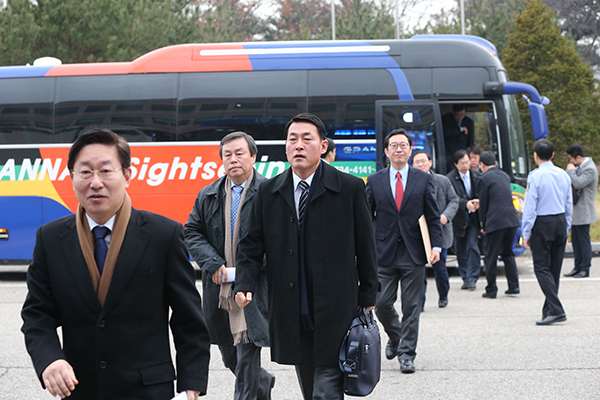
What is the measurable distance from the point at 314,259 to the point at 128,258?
1523 mm

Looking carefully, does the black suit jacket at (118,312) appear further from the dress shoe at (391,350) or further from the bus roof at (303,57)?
the bus roof at (303,57)

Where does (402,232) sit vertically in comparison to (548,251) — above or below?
above

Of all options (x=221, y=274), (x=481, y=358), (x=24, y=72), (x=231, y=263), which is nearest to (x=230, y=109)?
(x=24, y=72)

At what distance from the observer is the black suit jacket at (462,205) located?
35.8ft

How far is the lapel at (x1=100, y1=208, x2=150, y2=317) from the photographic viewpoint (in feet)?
8.95

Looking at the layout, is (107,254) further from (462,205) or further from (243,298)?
(462,205)

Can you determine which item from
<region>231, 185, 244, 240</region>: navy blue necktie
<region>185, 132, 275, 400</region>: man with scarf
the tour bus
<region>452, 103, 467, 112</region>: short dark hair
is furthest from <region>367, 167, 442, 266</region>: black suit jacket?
<region>452, 103, 467, 112</region>: short dark hair

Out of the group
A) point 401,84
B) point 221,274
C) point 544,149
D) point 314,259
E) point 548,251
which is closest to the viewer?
point 314,259

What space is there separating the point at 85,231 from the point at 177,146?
31.6 feet

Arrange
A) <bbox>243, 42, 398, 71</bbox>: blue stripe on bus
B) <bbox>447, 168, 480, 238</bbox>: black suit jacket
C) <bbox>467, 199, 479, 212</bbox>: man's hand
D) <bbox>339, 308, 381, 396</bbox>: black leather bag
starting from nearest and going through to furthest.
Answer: <bbox>339, 308, 381, 396</bbox>: black leather bag
<bbox>467, 199, 479, 212</bbox>: man's hand
<bbox>447, 168, 480, 238</bbox>: black suit jacket
<bbox>243, 42, 398, 71</bbox>: blue stripe on bus

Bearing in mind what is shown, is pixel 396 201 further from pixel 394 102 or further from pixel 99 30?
pixel 99 30

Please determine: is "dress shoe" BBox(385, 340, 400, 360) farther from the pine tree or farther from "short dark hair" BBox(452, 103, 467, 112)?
the pine tree

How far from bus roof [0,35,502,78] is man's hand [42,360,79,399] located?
396 inches

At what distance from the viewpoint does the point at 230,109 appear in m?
12.3
